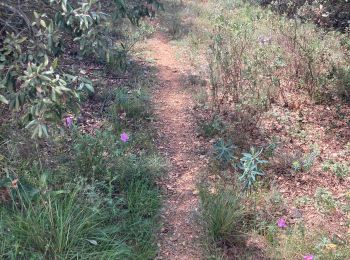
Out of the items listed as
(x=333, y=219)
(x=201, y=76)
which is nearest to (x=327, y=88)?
(x=201, y=76)

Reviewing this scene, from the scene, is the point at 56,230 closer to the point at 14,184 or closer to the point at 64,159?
the point at 14,184

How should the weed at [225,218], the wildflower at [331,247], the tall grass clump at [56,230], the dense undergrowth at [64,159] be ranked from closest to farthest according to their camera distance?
the dense undergrowth at [64,159] < the tall grass clump at [56,230] < the wildflower at [331,247] < the weed at [225,218]

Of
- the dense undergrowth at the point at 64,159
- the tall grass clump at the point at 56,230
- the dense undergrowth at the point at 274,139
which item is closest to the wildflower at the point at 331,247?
the dense undergrowth at the point at 274,139

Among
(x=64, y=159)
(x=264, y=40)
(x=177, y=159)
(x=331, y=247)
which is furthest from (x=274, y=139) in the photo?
(x=264, y=40)

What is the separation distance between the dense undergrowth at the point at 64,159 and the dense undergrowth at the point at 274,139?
0.73 m

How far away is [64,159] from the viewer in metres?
4.59

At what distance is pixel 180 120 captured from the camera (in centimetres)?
618

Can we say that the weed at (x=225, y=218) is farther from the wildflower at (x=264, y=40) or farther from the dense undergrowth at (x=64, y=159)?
the wildflower at (x=264, y=40)

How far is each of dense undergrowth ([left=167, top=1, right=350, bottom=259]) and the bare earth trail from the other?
17cm

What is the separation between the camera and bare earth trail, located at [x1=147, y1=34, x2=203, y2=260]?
400 centimetres

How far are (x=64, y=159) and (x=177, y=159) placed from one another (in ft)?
4.64

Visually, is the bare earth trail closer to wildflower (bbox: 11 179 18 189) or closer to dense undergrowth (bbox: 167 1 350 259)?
dense undergrowth (bbox: 167 1 350 259)

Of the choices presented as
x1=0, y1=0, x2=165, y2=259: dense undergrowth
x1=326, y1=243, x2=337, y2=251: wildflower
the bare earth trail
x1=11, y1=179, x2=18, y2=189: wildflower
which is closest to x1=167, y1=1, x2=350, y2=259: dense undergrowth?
x1=326, y1=243, x2=337, y2=251: wildflower

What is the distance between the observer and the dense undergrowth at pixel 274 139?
3.95m
